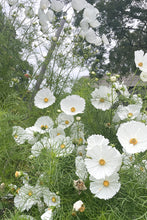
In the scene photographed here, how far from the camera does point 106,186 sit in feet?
1.95

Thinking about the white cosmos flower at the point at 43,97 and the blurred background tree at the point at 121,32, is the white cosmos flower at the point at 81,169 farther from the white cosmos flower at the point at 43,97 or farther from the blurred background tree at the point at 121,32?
the blurred background tree at the point at 121,32

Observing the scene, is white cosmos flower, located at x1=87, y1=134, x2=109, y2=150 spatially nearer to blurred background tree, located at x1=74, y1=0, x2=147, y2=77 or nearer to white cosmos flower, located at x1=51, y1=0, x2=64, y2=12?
white cosmos flower, located at x1=51, y1=0, x2=64, y2=12

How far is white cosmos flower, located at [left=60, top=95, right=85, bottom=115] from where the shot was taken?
798 millimetres

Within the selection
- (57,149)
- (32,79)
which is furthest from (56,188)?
(32,79)

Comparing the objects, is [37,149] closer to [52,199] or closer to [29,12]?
[52,199]

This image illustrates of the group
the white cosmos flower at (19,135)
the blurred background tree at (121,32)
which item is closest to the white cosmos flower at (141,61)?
the white cosmos flower at (19,135)

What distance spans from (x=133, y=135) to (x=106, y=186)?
5.6 inches

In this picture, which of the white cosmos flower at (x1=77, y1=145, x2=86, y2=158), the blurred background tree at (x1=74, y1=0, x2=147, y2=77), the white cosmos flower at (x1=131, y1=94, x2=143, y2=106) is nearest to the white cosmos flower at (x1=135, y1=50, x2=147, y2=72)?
the white cosmos flower at (x1=131, y1=94, x2=143, y2=106)

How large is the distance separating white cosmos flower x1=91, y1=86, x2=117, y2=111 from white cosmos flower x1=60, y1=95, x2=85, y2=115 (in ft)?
0.14

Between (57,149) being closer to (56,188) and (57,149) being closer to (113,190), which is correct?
(56,188)

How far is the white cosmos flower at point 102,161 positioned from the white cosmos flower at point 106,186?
3 cm

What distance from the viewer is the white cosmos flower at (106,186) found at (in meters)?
0.58

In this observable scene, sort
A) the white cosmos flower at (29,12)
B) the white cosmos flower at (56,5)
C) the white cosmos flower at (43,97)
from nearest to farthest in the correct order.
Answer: the white cosmos flower at (43,97) < the white cosmos flower at (56,5) < the white cosmos flower at (29,12)

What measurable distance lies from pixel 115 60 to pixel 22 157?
5.69 m
